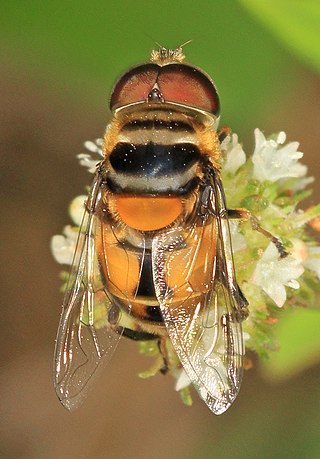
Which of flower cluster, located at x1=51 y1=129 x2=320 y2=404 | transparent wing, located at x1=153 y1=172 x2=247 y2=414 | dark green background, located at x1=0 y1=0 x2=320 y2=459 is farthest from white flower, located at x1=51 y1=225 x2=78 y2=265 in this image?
dark green background, located at x1=0 y1=0 x2=320 y2=459

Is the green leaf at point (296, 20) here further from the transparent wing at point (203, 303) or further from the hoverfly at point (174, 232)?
the transparent wing at point (203, 303)

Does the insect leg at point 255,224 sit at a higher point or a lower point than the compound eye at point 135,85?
lower

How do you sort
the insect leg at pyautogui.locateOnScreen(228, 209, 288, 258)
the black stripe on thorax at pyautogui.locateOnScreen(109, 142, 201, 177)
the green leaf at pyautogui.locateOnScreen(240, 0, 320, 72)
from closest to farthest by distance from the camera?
the black stripe on thorax at pyautogui.locateOnScreen(109, 142, 201, 177)
the insect leg at pyautogui.locateOnScreen(228, 209, 288, 258)
the green leaf at pyautogui.locateOnScreen(240, 0, 320, 72)

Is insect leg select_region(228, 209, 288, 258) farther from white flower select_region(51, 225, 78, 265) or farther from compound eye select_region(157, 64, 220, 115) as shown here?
white flower select_region(51, 225, 78, 265)

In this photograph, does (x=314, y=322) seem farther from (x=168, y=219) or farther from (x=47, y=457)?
(x=47, y=457)

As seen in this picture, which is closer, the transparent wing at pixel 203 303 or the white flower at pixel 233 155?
the transparent wing at pixel 203 303

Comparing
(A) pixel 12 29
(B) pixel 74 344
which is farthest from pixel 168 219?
(A) pixel 12 29

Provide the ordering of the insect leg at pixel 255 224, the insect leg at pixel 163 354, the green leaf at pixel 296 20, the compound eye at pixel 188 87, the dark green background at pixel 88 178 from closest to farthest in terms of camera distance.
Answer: the compound eye at pixel 188 87, the insect leg at pixel 255 224, the insect leg at pixel 163 354, the green leaf at pixel 296 20, the dark green background at pixel 88 178

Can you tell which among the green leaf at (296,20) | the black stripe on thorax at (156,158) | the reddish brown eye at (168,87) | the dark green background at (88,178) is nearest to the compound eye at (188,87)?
the reddish brown eye at (168,87)
